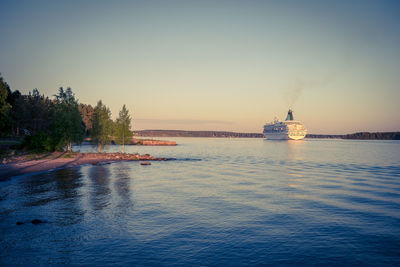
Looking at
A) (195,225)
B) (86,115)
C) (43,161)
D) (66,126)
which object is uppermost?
(86,115)

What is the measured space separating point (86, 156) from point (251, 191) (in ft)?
162

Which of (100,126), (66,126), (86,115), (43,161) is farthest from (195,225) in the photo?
(86,115)

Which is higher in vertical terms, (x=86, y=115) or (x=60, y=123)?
(x=86, y=115)

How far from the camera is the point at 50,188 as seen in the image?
2966 centimetres

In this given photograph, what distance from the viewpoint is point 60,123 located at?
63.9m

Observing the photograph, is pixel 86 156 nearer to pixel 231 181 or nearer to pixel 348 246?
pixel 231 181

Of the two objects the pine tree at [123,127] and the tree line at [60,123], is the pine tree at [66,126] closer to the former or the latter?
the tree line at [60,123]

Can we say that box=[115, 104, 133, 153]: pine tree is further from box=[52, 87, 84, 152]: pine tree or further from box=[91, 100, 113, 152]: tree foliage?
box=[52, 87, 84, 152]: pine tree

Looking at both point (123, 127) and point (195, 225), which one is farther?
point (123, 127)

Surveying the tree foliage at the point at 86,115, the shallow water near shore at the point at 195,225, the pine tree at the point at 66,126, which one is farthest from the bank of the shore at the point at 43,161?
the tree foliage at the point at 86,115

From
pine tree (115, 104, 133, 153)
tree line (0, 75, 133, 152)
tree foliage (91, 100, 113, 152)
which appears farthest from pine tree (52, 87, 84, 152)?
pine tree (115, 104, 133, 153)

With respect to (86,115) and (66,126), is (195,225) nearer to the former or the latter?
(66,126)

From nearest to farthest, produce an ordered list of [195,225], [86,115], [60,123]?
1. [195,225]
2. [60,123]
3. [86,115]

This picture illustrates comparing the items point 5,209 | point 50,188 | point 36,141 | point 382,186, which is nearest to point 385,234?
A: point 382,186
